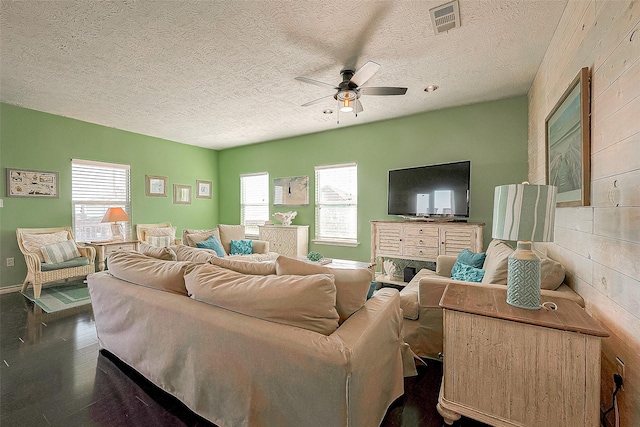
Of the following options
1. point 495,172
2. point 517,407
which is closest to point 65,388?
point 517,407

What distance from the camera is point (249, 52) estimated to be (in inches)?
105

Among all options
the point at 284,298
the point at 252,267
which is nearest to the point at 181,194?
the point at 252,267

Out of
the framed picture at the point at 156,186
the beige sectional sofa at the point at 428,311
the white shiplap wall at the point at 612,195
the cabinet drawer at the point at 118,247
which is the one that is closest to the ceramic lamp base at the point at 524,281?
the white shiplap wall at the point at 612,195

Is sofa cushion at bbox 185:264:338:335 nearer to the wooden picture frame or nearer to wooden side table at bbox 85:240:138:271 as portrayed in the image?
wooden side table at bbox 85:240:138:271

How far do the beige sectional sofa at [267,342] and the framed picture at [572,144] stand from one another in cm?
137

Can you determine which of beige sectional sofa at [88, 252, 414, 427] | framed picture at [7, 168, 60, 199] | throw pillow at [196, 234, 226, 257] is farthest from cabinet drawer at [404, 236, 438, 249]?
framed picture at [7, 168, 60, 199]

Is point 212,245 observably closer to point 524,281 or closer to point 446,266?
point 446,266

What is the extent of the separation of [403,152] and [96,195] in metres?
5.43

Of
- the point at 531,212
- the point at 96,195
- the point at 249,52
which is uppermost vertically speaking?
the point at 249,52

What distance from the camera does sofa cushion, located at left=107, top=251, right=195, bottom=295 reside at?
68.2 inches

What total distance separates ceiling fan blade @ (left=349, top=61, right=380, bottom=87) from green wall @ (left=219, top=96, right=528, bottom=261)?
83.1 inches

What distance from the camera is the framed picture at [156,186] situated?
5600 mm

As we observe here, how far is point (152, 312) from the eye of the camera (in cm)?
171

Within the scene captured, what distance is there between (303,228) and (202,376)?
4.15 m
